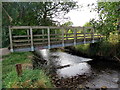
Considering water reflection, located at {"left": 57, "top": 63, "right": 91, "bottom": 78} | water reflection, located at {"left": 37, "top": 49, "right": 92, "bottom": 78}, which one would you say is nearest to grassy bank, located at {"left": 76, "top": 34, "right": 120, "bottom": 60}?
water reflection, located at {"left": 37, "top": 49, "right": 92, "bottom": 78}

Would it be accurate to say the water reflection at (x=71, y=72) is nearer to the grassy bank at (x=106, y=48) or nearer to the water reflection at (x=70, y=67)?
the water reflection at (x=70, y=67)

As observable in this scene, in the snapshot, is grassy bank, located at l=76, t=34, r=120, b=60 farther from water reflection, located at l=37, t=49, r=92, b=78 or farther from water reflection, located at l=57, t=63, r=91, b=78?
water reflection, located at l=57, t=63, r=91, b=78

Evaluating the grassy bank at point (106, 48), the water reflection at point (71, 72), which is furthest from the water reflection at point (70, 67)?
the grassy bank at point (106, 48)

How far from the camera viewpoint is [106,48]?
9.26m

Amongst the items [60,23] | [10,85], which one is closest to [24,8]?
[60,23]

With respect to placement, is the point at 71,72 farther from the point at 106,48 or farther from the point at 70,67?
the point at 106,48

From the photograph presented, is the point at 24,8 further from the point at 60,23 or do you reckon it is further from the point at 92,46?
the point at 92,46

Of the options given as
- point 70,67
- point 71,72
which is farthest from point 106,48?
point 71,72

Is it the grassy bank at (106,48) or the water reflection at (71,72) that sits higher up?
the grassy bank at (106,48)

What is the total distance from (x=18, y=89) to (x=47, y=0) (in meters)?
8.14

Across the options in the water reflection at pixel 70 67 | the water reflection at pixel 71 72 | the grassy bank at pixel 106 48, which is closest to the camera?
the water reflection at pixel 71 72

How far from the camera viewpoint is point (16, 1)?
6734 mm

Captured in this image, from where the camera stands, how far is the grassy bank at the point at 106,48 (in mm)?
8589

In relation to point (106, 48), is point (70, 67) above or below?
below
